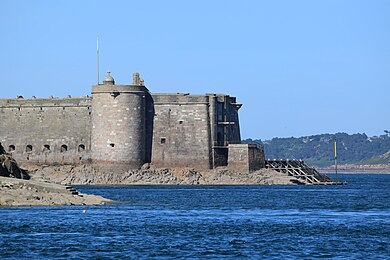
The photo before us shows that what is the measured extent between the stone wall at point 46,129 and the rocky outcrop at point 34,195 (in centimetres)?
3589

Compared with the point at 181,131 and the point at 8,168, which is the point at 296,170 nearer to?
the point at 181,131

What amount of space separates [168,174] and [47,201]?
36475 mm

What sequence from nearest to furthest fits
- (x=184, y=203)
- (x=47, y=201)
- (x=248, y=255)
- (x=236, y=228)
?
(x=248, y=255) → (x=236, y=228) → (x=47, y=201) → (x=184, y=203)

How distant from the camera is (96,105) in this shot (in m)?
91.8

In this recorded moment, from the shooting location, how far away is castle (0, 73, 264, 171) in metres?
91.0

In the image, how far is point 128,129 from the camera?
298ft

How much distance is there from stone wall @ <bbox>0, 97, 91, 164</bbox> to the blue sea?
99.6 ft

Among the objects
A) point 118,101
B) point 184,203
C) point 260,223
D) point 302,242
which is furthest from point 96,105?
point 302,242

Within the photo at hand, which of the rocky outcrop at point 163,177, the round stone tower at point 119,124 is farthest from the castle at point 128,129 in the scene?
the rocky outcrop at point 163,177

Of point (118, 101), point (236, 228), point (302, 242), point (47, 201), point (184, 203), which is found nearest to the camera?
point (302, 242)

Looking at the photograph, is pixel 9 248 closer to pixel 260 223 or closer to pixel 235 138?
pixel 260 223

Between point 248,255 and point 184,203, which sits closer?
point 248,255

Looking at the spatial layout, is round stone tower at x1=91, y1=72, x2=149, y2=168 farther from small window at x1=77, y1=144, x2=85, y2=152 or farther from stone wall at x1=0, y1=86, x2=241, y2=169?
small window at x1=77, y1=144, x2=85, y2=152

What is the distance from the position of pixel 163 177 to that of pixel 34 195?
36.6 m
